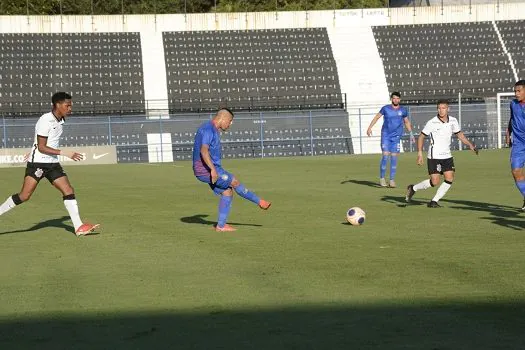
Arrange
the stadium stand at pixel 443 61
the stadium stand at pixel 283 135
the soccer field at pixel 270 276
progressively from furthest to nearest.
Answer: the stadium stand at pixel 443 61
the stadium stand at pixel 283 135
the soccer field at pixel 270 276

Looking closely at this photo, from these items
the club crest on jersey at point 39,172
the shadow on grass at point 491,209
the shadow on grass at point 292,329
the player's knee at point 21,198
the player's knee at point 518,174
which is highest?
the club crest on jersey at point 39,172

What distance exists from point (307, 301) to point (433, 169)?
9624 mm

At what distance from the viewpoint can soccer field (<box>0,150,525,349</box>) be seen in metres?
7.25

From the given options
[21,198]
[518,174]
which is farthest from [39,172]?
[518,174]

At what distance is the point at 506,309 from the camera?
797cm

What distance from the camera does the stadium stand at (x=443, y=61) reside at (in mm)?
51781

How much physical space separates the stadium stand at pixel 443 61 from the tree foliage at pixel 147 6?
39.3 ft

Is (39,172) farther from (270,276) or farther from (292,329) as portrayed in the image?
(292,329)

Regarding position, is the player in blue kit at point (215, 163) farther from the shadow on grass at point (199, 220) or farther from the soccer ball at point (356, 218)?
the soccer ball at point (356, 218)

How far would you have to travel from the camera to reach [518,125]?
51.8 feet

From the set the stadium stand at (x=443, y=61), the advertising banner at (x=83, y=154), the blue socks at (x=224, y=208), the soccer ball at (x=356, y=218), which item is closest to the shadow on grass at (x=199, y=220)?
the blue socks at (x=224, y=208)

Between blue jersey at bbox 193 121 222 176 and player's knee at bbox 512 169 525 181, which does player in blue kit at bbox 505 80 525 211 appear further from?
blue jersey at bbox 193 121 222 176

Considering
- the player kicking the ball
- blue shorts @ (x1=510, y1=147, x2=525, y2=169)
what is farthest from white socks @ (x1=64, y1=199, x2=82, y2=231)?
blue shorts @ (x1=510, y1=147, x2=525, y2=169)

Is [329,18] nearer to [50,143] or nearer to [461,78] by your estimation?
[461,78]
